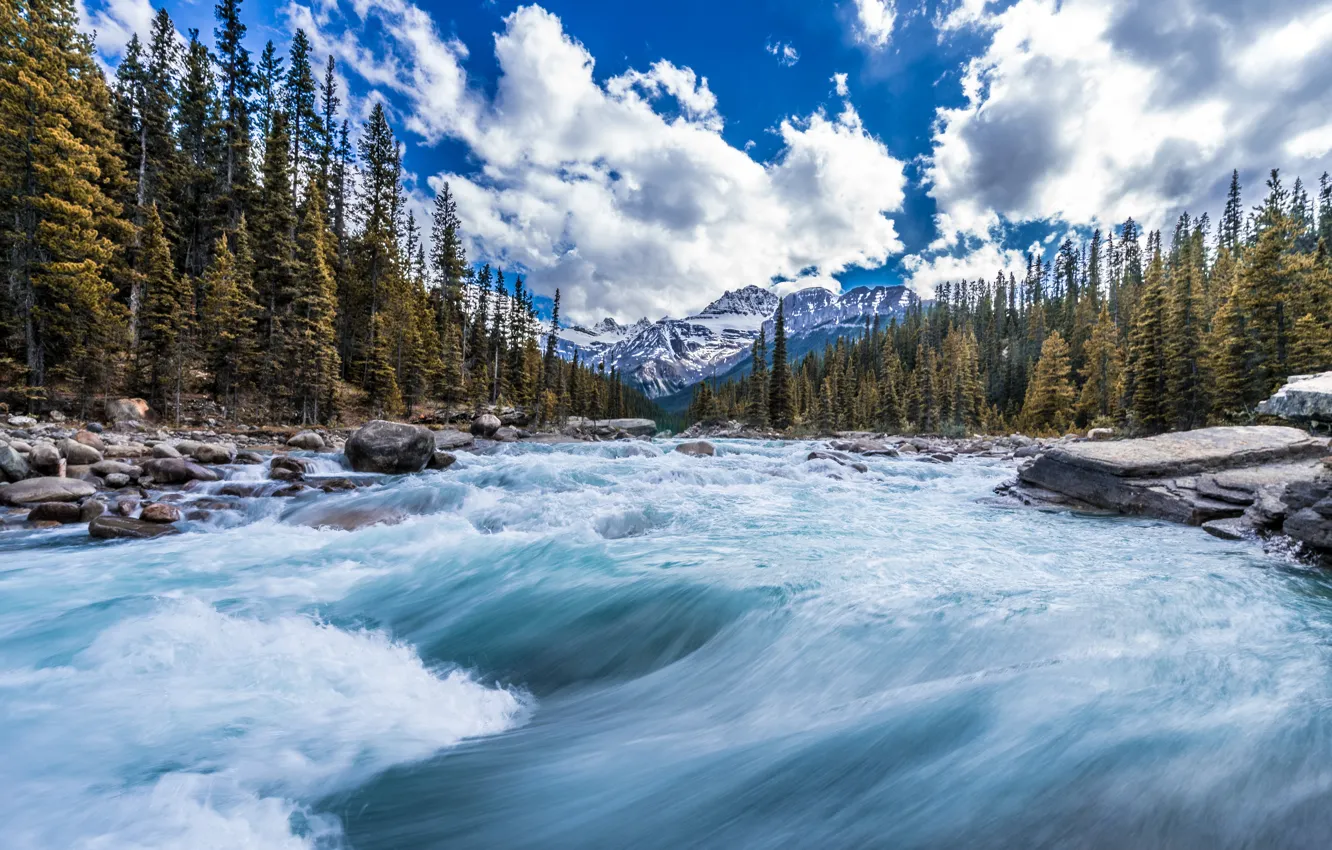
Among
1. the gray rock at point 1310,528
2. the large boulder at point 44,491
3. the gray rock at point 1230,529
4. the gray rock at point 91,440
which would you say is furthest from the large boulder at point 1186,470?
the gray rock at point 91,440

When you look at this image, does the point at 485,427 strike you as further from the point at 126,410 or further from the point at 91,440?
→ the point at 91,440

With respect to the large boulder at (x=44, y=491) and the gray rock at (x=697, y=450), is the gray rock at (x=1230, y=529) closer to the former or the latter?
the gray rock at (x=697, y=450)

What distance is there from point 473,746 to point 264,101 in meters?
47.2

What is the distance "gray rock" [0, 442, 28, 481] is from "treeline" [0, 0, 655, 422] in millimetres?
10284

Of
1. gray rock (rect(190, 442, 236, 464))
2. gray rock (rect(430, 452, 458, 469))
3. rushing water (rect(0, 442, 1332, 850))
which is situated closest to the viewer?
rushing water (rect(0, 442, 1332, 850))

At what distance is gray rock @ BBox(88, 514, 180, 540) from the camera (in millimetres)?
7809

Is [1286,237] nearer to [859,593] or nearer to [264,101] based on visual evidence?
[859,593]

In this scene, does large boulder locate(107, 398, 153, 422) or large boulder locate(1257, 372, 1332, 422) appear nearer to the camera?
large boulder locate(1257, 372, 1332, 422)

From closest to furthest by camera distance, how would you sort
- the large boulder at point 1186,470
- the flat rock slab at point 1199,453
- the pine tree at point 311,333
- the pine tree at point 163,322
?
the large boulder at point 1186,470
the flat rock slab at point 1199,453
the pine tree at point 163,322
the pine tree at point 311,333

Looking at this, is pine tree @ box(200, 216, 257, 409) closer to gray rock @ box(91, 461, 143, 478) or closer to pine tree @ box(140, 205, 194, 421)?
pine tree @ box(140, 205, 194, 421)

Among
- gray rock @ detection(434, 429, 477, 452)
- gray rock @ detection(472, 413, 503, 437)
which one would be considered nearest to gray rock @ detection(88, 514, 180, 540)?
gray rock @ detection(434, 429, 477, 452)

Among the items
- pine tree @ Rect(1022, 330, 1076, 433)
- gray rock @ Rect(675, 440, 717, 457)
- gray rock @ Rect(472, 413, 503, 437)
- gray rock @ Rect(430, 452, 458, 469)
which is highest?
pine tree @ Rect(1022, 330, 1076, 433)

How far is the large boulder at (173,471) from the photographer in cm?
1129

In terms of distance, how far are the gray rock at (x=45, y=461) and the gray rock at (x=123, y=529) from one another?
13.7ft
